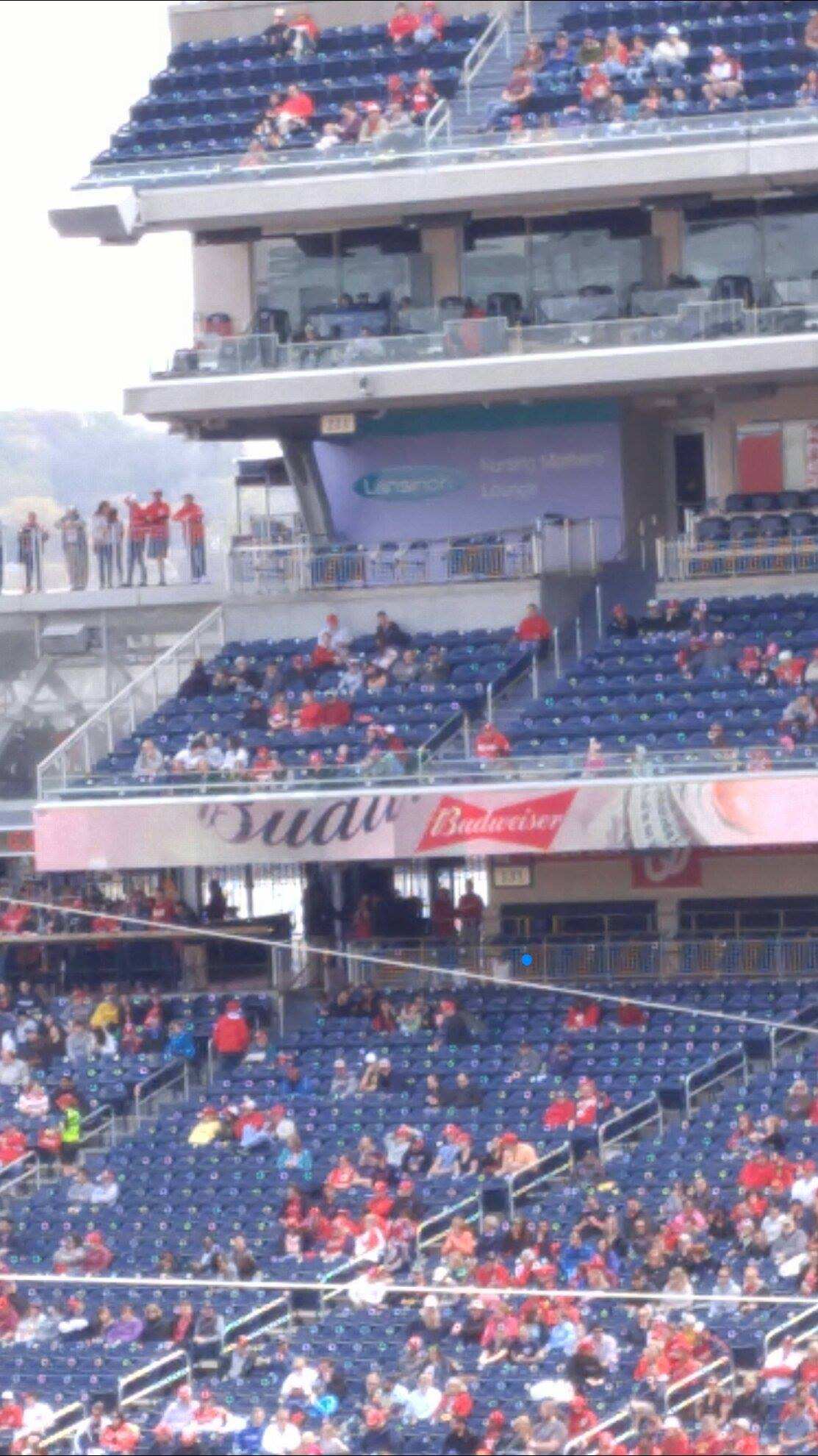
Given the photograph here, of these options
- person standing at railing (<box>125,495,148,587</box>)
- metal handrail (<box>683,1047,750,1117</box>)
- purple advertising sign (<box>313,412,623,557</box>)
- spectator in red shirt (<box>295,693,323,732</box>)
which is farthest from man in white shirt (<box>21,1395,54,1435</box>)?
purple advertising sign (<box>313,412,623,557</box>)

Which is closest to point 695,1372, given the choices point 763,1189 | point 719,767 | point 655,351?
point 763,1189

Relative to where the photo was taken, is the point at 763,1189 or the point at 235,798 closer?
the point at 763,1189

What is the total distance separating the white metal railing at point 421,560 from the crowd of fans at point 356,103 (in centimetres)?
355

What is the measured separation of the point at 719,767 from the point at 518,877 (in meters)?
3.25

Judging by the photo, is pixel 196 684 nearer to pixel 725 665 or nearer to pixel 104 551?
pixel 104 551

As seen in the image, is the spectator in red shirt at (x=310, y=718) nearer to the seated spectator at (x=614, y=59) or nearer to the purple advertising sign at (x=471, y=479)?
the purple advertising sign at (x=471, y=479)

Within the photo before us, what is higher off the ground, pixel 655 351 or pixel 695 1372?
pixel 655 351

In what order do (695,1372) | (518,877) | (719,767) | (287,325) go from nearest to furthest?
(695,1372) < (719,767) < (518,877) < (287,325)

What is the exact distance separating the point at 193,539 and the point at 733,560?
5.18 meters

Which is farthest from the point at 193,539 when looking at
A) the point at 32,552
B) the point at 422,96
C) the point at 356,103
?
the point at 422,96

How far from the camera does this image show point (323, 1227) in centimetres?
2672

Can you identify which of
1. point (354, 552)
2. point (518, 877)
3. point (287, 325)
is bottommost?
point (518, 877)

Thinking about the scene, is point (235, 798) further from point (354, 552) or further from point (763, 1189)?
point (763, 1189)

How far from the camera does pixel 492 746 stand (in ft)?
97.3
